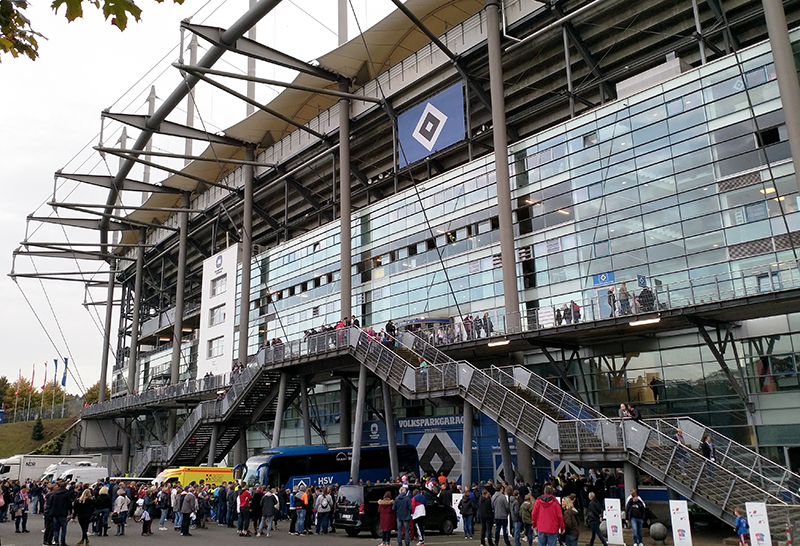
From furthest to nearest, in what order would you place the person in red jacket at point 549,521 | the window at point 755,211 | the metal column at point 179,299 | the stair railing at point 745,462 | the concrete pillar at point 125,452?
the concrete pillar at point 125,452 → the metal column at point 179,299 → the window at point 755,211 → the stair railing at point 745,462 → the person in red jacket at point 549,521

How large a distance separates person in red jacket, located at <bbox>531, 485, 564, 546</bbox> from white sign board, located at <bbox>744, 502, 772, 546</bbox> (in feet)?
15.5

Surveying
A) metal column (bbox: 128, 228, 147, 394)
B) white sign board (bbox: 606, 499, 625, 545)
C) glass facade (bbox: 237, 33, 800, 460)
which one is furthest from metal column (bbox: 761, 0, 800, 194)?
metal column (bbox: 128, 228, 147, 394)

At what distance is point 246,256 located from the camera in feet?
158

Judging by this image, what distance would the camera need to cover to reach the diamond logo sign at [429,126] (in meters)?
36.0

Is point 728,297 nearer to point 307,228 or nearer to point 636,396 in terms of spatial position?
point 636,396

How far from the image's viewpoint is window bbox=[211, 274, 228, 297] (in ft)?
175

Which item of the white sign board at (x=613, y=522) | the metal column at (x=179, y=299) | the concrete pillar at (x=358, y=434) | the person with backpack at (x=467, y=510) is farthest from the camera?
the metal column at (x=179, y=299)

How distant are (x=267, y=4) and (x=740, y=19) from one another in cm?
2152

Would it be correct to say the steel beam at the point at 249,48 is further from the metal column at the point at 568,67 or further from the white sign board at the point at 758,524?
the white sign board at the point at 758,524

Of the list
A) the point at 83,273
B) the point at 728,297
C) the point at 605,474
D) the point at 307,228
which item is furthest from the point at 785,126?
the point at 83,273

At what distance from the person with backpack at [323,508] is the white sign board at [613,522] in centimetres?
896

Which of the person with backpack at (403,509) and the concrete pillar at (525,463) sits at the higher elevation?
the concrete pillar at (525,463)

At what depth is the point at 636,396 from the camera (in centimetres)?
2667

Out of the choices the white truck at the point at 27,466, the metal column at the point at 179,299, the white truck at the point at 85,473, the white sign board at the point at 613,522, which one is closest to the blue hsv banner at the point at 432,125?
the white sign board at the point at 613,522
